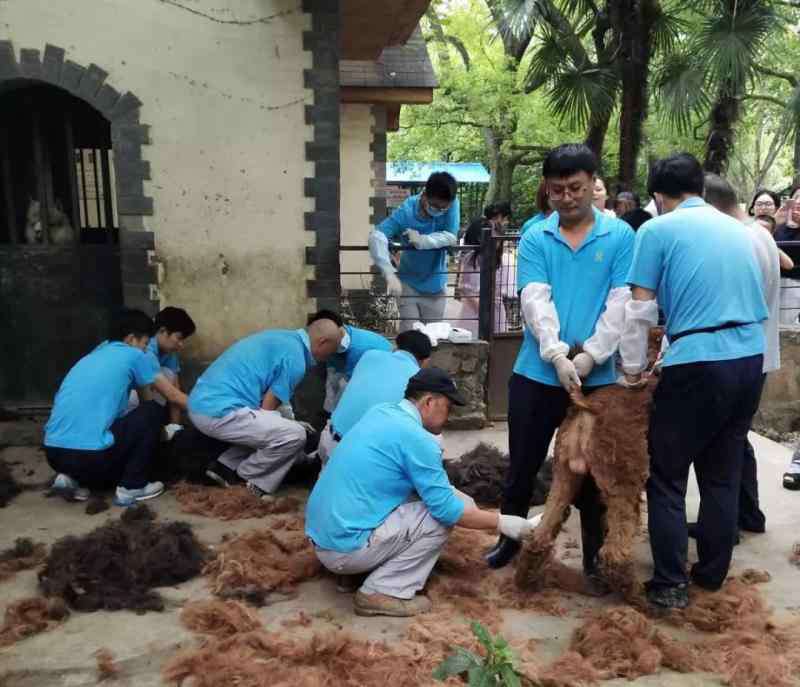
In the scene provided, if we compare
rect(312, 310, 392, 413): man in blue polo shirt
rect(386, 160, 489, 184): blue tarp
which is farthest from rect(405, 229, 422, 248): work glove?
rect(386, 160, 489, 184): blue tarp

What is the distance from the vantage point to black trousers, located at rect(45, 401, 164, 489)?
4535 millimetres

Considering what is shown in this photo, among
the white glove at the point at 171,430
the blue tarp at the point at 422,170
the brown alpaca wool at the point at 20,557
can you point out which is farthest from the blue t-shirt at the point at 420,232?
the blue tarp at the point at 422,170

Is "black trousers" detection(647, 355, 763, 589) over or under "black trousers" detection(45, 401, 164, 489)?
over

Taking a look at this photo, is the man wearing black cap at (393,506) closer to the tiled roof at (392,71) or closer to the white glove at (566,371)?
the white glove at (566,371)

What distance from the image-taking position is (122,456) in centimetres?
465

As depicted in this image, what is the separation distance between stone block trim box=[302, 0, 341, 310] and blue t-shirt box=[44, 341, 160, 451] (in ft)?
5.82

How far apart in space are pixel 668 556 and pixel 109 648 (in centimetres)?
236

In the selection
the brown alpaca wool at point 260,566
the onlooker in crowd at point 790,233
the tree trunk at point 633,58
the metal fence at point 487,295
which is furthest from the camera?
the tree trunk at point 633,58

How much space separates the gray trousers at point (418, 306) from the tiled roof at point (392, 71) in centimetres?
436

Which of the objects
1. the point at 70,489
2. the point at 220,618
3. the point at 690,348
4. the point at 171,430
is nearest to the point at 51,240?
the point at 171,430

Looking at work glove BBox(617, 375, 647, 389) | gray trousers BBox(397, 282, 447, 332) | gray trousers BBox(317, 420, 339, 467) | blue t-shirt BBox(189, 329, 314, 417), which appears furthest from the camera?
gray trousers BBox(397, 282, 447, 332)

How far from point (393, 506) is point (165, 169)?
3.45 m

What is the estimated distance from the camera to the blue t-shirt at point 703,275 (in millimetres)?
3050

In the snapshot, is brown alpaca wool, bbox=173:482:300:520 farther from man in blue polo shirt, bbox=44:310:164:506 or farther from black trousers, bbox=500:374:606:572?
black trousers, bbox=500:374:606:572
